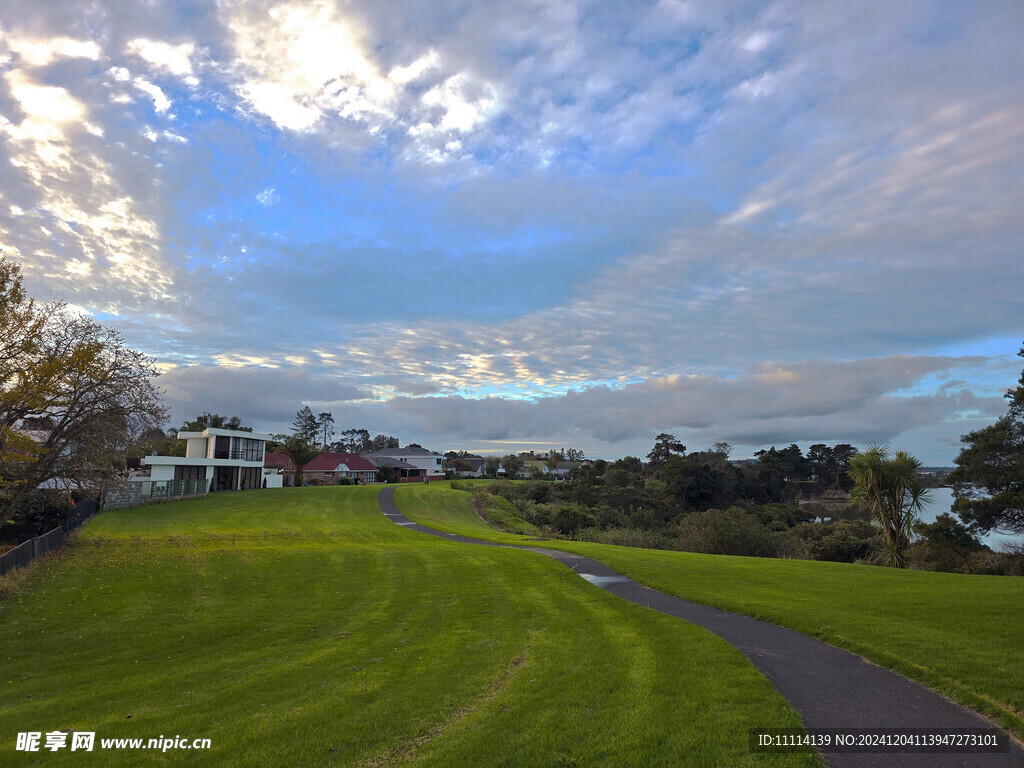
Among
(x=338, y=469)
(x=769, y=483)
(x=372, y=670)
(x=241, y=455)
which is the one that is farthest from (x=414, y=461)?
(x=372, y=670)

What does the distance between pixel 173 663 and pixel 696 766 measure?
8949 millimetres

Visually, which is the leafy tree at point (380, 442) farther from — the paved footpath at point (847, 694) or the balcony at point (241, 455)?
the paved footpath at point (847, 694)

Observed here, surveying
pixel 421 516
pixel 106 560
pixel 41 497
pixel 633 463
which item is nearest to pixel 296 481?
pixel 421 516

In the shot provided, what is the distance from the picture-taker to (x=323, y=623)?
39.1 ft

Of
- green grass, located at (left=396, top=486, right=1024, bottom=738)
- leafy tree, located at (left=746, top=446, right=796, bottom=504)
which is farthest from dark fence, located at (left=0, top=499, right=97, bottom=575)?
leafy tree, located at (left=746, top=446, right=796, bottom=504)

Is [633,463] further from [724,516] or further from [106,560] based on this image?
[106,560]

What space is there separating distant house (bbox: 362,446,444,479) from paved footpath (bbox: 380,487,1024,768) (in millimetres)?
92489

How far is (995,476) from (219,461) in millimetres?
61301

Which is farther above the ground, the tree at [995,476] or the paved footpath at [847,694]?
the tree at [995,476]

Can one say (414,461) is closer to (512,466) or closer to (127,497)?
(512,466)

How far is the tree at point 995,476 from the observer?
68.1 ft

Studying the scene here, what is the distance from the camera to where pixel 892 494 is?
84.1 ft

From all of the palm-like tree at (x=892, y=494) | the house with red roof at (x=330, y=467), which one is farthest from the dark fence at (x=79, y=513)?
the house with red roof at (x=330, y=467)

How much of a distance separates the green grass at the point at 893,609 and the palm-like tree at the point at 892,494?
9010 millimetres
